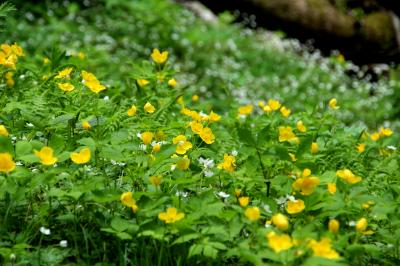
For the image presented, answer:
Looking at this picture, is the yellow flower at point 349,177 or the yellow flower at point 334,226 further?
the yellow flower at point 349,177

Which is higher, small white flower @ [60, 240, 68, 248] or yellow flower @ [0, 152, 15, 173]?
yellow flower @ [0, 152, 15, 173]

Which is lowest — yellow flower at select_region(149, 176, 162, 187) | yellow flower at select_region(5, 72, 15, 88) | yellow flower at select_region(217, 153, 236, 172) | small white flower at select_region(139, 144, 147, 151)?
yellow flower at select_region(5, 72, 15, 88)

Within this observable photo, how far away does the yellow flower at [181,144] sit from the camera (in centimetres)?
231

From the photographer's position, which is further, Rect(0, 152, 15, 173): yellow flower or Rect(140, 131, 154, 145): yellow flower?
Rect(140, 131, 154, 145): yellow flower

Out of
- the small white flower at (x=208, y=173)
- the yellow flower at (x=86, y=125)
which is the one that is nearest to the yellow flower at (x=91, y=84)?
the yellow flower at (x=86, y=125)

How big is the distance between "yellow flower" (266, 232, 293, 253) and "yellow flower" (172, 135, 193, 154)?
0.68 meters

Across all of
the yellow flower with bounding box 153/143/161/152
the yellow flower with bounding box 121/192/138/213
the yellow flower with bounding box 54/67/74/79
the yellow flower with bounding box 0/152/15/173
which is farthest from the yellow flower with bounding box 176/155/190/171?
the yellow flower with bounding box 54/67/74/79

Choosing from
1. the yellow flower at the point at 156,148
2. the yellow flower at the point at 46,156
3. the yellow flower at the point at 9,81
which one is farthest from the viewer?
the yellow flower at the point at 9,81

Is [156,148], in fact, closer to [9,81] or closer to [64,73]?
[64,73]

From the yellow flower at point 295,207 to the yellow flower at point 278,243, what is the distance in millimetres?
299

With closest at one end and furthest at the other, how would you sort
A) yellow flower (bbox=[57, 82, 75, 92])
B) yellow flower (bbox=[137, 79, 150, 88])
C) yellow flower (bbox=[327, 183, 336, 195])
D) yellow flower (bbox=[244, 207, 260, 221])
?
yellow flower (bbox=[244, 207, 260, 221])
yellow flower (bbox=[327, 183, 336, 195])
yellow flower (bbox=[57, 82, 75, 92])
yellow flower (bbox=[137, 79, 150, 88])

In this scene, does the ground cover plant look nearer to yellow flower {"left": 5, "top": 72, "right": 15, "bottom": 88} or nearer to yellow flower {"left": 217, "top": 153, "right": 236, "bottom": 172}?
yellow flower {"left": 217, "top": 153, "right": 236, "bottom": 172}

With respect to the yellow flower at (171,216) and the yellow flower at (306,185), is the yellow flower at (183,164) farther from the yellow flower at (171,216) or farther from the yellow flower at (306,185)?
the yellow flower at (306,185)

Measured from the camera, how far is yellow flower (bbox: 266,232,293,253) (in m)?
1.71
